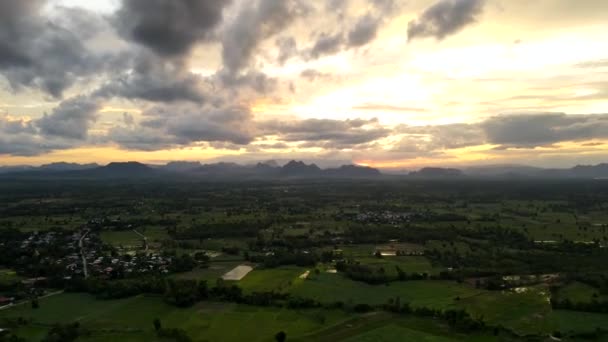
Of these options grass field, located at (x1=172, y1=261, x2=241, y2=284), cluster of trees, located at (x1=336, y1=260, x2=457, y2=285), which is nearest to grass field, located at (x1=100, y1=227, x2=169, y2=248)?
grass field, located at (x1=172, y1=261, x2=241, y2=284)

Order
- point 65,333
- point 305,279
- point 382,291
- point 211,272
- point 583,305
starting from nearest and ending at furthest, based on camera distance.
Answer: point 65,333 → point 583,305 → point 382,291 → point 305,279 → point 211,272

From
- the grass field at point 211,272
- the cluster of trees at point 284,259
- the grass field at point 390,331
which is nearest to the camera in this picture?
the grass field at point 390,331

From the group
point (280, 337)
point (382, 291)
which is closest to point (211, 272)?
point (382, 291)

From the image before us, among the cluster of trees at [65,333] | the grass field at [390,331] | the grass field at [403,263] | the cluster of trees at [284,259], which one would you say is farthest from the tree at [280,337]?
the cluster of trees at [284,259]

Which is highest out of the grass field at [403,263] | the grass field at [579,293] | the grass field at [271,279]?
the grass field at [579,293]

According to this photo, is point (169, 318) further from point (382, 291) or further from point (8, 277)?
point (8, 277)

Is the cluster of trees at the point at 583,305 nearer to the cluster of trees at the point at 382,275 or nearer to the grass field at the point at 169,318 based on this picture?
the cluster of trees at the point at 382,275

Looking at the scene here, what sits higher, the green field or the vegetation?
the vegetation

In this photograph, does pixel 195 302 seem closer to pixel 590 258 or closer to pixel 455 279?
pixel 455 279

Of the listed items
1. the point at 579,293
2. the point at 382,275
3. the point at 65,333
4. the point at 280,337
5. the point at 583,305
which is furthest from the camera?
the point at 382,275

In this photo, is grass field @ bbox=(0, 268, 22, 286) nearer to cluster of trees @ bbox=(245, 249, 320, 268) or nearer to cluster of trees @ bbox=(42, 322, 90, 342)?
cluster of trees @ bbox=(42, 322, 90, 342)

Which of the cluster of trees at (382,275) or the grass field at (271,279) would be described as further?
the cluster of trees at (382,275)

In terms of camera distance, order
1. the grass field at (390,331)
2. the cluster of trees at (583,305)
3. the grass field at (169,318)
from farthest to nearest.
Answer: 1. the cluster of trees at (583,305)
2. the grass field at (169,318)
3. the grass field at (390,331)
